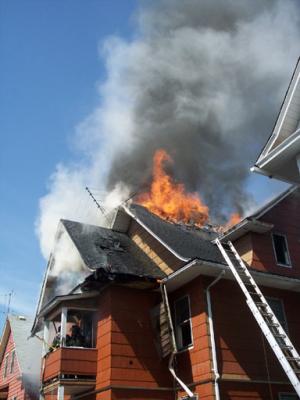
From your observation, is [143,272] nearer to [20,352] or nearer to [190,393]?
[190,393]

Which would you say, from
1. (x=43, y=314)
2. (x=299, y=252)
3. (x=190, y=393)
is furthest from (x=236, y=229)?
(x=43, y=314)

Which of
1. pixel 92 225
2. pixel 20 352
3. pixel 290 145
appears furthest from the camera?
pixel 20 352

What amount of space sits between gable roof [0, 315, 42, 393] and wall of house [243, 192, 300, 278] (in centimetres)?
1007

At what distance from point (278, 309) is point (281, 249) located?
7.15ft

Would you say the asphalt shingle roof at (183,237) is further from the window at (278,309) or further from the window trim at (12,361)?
the window trim at (12,361)

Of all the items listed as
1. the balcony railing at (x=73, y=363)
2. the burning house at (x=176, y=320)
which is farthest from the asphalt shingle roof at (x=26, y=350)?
the balcony railing at (x=73, y=363)

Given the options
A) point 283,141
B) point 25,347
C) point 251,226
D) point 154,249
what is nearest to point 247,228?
point 251,226

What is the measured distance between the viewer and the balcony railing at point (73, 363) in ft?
42.4

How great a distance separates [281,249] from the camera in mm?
15477

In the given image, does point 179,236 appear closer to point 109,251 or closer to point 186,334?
point 109,251

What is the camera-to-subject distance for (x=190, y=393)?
1202 centimetres

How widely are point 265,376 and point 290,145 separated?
313 inches

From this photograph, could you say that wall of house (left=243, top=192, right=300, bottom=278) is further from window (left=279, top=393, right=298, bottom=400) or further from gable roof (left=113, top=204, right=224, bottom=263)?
window (left=279, top=393, right=298, bottom=400)

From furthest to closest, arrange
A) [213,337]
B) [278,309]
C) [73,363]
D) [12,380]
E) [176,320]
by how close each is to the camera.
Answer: [12,380], [278,309], [176,320], [73,363], [213,337]
